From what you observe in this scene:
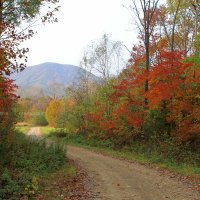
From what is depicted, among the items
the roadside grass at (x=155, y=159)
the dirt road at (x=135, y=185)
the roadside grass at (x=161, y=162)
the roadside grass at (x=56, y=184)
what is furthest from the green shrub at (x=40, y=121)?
the roadside grass at (x=56, y=184)

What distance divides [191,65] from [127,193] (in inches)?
464

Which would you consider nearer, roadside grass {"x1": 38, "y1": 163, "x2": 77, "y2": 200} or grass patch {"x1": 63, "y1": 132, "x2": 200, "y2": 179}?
roadside grass {"x1": 38, "y1": 163, "x2": 77, "y2": 200}

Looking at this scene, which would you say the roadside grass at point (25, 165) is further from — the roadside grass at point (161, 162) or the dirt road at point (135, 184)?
the roadside grass at point (161, 162)

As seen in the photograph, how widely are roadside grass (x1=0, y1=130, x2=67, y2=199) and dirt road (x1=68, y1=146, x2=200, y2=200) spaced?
6.56 ft

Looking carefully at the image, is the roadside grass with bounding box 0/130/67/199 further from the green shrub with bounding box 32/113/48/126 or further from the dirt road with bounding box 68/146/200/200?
the green shrub with bounding box 32/113/48/126

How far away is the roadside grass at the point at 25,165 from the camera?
1127 cm

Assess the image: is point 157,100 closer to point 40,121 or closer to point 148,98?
point 148,98

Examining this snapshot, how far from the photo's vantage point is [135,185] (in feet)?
42.8

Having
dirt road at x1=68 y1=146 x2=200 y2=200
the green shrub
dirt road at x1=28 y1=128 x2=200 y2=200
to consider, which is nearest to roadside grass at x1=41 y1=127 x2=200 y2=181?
dirt road at x1=28 y1=128 x2=200 y2=200

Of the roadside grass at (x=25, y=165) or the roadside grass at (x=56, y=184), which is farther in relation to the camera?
the roadside grass at (x=56, y=184)

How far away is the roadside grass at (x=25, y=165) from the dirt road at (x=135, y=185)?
195 cm

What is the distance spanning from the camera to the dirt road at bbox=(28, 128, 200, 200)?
11.3 metres

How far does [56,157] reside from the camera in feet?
59.1

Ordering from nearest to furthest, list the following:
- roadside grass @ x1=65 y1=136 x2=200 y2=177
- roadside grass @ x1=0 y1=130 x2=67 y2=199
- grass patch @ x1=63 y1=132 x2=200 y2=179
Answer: roadside grass @ x1=0 y1=130 x2=67 y2=199
roadside grass @ x1=65 y1=136 x2=200 y2=177
grass patch @ x1=63 y1=132 x2=200 y2=179
